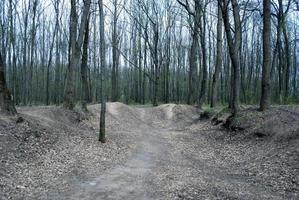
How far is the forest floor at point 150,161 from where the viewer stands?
315 inches

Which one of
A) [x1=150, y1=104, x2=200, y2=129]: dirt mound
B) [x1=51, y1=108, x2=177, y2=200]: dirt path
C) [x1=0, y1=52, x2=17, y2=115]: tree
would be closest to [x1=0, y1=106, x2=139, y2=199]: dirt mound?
[x1=51, y1=108, x2=177, y2=200]: dirt path

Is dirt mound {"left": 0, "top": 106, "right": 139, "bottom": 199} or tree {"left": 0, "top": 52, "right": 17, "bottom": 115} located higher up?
tree {"left": 0, "top": 52, "right": 17, "bottom": 115}

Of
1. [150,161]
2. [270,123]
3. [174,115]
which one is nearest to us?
[150,161]

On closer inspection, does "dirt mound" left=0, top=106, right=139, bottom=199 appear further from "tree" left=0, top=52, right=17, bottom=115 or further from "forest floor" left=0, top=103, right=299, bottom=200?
"tree" left=0, top=52, right=17, bottom=115

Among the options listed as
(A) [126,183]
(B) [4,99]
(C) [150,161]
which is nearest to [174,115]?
(C) [150,161]

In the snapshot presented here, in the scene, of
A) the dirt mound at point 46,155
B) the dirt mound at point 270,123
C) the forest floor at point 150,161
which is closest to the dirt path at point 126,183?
the forest floor at point 150,161

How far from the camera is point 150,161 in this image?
11969 mm

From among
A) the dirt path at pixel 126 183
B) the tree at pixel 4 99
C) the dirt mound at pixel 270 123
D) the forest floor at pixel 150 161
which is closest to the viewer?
the dirt path at pixel 126 183

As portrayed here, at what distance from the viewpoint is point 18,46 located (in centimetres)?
4738

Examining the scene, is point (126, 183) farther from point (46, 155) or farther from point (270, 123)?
point (270, 123)

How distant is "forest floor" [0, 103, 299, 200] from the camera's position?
26.3ft

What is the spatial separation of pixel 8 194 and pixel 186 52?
180ft

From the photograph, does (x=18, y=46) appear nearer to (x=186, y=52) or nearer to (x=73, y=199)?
(x=186, y=52)

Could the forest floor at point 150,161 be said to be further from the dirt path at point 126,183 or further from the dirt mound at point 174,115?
the dirt mound at point 174,115
